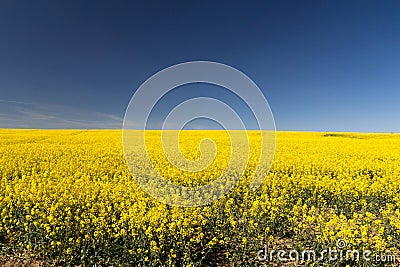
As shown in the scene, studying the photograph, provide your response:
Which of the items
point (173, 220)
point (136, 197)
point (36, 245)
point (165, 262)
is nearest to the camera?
point (165, 262)

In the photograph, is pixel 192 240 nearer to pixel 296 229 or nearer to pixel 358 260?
pixel 296 229

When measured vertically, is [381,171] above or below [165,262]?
above

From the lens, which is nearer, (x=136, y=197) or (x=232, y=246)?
(x=232, y=246)

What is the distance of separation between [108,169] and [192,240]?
25.1 ft

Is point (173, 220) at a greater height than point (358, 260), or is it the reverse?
point (173, 220)

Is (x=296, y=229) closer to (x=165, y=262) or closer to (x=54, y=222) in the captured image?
(x=165, y=262)

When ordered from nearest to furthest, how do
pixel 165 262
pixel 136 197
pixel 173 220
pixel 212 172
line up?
1. pixel 165 262
2. pixel 173 220
3. pixel 136 197
4. pixel 212 172

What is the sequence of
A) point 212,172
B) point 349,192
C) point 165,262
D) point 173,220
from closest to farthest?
1. point 165,262
2. point 173,220
3. point 349,192
4. point 212,172

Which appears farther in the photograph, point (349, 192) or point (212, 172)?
point (212, 172)

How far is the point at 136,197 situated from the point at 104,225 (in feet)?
6.46

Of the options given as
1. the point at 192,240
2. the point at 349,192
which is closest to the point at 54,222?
the point at 192,240

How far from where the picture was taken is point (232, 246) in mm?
6145

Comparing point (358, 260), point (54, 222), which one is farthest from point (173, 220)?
point (358, 260)

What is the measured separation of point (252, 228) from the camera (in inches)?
256
